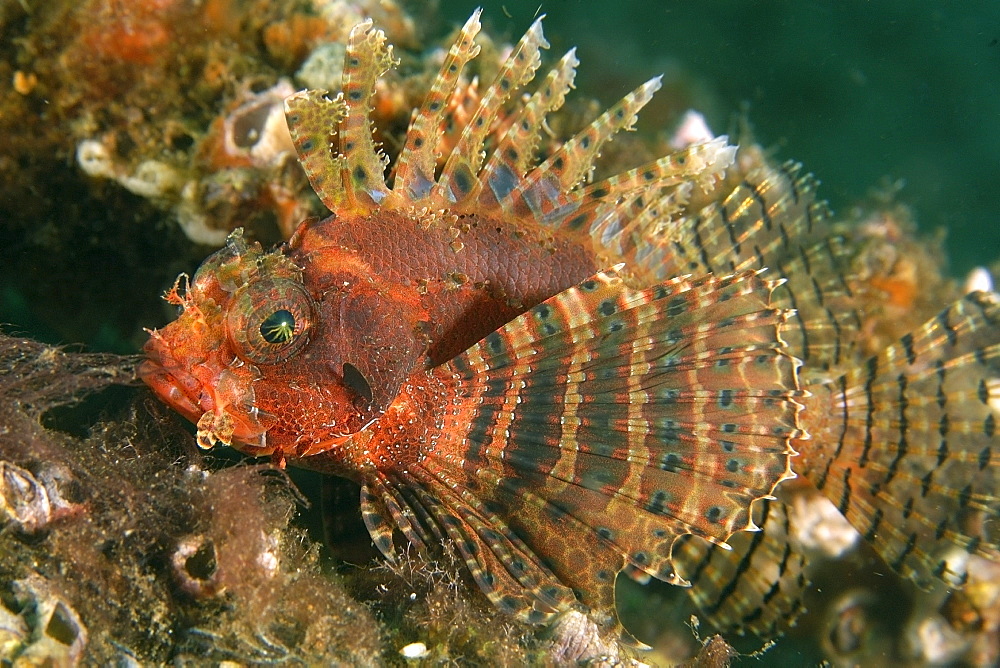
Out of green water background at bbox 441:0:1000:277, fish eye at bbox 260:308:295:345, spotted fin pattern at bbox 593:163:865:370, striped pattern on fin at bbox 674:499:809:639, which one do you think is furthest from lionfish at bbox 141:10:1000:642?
Answer: green water background at bbox 441:0:1000:277

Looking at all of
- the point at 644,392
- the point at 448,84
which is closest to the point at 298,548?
the point at 644,392

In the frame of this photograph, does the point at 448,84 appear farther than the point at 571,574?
Yes

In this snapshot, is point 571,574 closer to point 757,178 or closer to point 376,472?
point 376,472

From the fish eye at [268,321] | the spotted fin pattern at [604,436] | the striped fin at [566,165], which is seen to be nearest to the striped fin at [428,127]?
the striped fin at [566,165]

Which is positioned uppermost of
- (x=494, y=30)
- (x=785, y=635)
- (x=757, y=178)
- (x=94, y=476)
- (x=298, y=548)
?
(x=494, y=30)

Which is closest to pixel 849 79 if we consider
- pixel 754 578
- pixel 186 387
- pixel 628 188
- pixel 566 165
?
pixel 628 188

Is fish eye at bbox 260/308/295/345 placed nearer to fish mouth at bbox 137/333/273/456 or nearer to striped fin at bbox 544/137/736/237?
fish mouth at bbox 137/333/273/456
